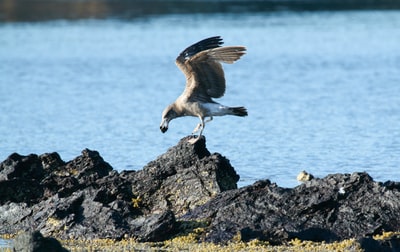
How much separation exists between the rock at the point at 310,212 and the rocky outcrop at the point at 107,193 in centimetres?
69

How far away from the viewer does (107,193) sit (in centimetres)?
1325

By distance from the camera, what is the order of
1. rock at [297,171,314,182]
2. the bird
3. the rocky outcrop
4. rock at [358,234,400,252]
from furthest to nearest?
rock at [297,171,314,182], the bird, the rocky outcrop, rock at [358,234,400,252]

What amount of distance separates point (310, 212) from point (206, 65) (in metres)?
3.73

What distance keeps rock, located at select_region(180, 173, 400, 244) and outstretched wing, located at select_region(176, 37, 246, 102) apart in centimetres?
283

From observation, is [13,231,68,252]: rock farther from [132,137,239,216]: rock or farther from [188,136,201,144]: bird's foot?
[188,136,201,144]: bird's foot

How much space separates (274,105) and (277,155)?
882cm

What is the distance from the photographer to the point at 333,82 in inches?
1339

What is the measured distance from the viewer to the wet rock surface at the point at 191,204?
11.8 metres

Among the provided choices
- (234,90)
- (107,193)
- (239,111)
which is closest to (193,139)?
(239,111)

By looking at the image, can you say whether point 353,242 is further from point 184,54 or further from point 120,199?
point 184,54

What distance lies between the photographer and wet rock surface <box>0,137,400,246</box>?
11836 mm

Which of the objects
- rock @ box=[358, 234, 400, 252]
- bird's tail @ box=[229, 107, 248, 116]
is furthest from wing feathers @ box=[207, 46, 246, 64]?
rock @ box=[358, 234, 400, 252]

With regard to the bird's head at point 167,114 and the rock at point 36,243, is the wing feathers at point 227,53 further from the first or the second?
the rock at point 36,243

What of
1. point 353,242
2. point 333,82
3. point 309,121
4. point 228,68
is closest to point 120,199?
point 353,242
